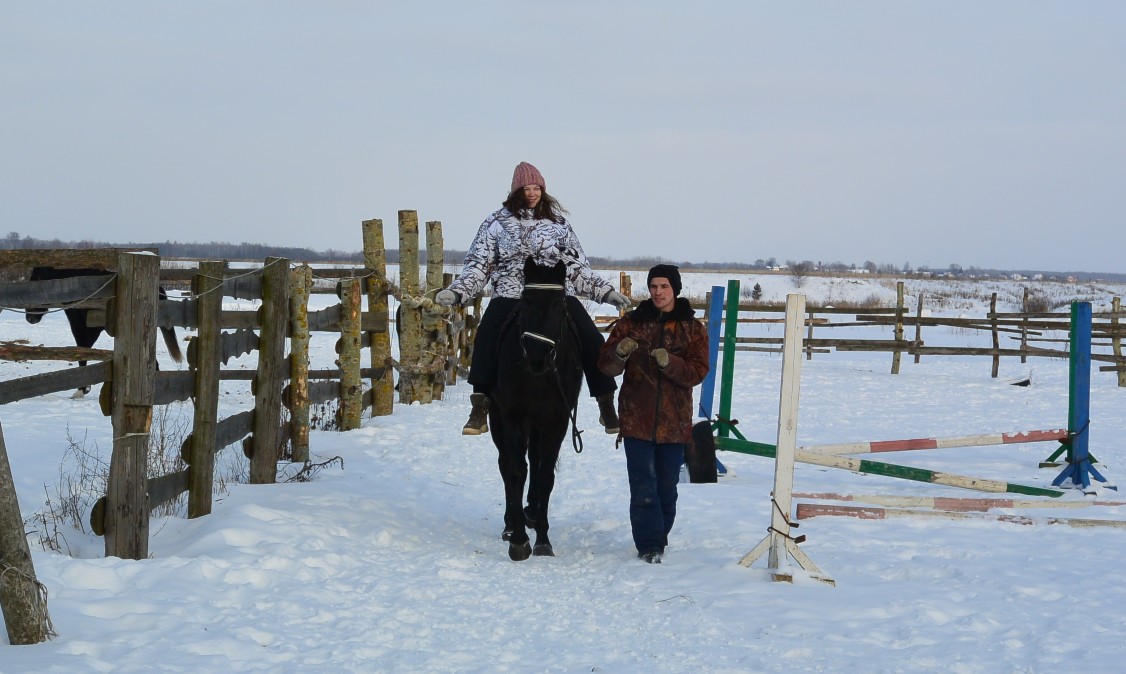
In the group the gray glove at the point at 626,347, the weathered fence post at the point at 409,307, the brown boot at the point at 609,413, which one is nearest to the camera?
the gray glove at the point at 626,347

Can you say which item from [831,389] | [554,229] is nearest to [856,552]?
[554,229]

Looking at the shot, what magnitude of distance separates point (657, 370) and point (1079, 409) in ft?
16.6

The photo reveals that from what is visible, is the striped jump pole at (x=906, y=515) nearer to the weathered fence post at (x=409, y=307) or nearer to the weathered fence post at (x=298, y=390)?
the weathered fence post at (x=298, y=390)

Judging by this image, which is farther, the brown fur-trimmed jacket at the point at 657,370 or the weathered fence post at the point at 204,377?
the weathered fence post at the point at 204,377

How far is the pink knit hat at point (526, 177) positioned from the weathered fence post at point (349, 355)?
13.8ft

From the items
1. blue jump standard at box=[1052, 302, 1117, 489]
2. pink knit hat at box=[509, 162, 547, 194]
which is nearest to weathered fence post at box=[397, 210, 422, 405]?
pink knit hat at box=[509, 162, 547, 194]

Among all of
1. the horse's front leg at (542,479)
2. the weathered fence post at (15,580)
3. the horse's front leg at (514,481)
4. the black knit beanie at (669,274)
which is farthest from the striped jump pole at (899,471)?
the weathered fence post at (15,580)

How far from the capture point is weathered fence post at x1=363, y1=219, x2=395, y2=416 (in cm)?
1146

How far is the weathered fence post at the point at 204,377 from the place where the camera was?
5.80 metres

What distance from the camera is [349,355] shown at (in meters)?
10.2

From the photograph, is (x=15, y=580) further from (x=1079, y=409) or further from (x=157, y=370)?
(x=1079, y=409)

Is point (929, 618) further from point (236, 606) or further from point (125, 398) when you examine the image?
point (125, 398)

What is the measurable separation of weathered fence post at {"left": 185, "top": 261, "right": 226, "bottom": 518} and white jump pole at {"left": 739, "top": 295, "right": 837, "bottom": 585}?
334 centimetres

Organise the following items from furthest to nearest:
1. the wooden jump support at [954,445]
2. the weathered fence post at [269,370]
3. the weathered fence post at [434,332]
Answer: the weathered fence post at [434,332] → the weathered fence post at [269,370] → the wooden jump support at [954,445]
